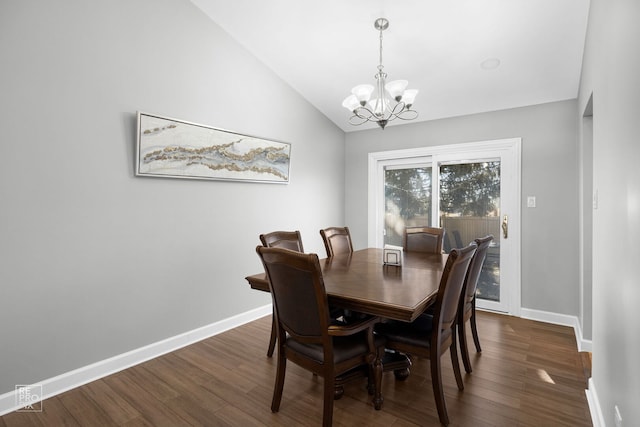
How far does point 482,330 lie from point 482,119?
2.29m

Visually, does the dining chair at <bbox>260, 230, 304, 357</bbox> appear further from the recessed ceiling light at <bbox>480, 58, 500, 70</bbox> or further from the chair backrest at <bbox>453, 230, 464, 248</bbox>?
the recessed ceiling light at <bbox>480, 58, 500, 70</bbox>

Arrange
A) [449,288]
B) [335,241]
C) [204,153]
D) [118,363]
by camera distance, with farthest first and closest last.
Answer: [335,241], [204,153], [118,363], [449,288]

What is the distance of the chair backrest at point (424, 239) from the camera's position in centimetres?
321

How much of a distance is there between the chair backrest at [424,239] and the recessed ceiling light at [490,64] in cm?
156

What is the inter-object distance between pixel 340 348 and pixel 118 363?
6.00 feet

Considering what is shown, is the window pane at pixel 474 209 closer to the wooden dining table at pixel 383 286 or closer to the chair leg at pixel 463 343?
the wooden dining table at pixel 383 286

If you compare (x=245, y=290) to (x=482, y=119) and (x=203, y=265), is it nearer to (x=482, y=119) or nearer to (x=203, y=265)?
(x=203, y=265)

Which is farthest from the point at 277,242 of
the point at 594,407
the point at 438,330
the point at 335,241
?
the point at 594,407

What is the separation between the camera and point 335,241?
326cm

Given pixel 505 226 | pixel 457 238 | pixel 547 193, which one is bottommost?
pixel 457 238

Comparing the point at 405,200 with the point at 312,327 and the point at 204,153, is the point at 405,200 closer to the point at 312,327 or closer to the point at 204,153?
the point at 204,153

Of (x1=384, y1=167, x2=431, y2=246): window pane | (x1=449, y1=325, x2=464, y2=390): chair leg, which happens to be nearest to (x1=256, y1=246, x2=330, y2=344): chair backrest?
(x1=449, y1=325, x2=464, y2=390): chair leg

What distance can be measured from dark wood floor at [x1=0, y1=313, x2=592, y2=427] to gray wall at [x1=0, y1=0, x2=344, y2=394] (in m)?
0.33

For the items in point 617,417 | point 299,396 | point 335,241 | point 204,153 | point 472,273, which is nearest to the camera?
point 617,417
